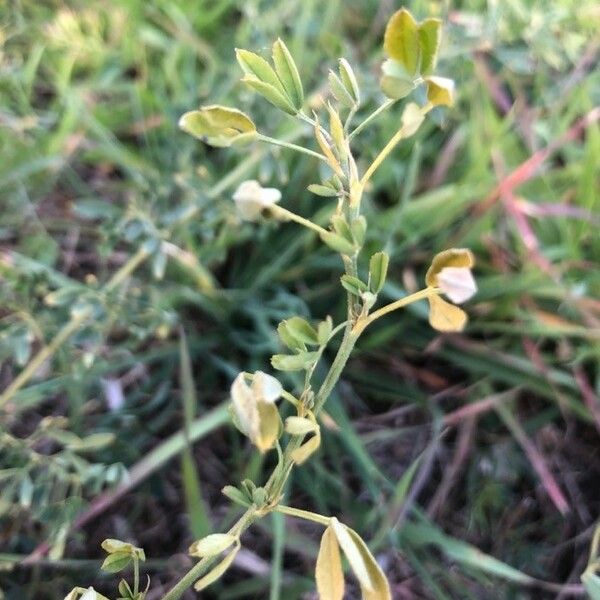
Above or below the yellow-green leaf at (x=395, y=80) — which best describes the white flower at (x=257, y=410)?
below

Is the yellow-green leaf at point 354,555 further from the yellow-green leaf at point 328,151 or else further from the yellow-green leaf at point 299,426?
the yellow-green leaf at point 328,151

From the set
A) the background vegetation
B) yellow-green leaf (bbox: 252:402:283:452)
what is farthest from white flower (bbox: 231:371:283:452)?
the background vegetation

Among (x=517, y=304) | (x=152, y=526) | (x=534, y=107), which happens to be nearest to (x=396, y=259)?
(x=517, y=304)

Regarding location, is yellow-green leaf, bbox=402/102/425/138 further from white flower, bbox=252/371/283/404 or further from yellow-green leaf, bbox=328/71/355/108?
white flower, bbox=252/371/283/404

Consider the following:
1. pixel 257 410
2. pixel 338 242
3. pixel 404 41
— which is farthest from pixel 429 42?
pixel 257 410

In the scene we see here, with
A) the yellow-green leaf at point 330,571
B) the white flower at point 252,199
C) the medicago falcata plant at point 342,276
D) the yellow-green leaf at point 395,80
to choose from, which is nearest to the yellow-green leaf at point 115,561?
the medicago falcata plant at point 342,276
